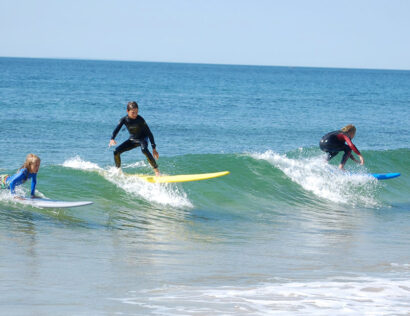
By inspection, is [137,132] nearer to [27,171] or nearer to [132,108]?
[132,108]

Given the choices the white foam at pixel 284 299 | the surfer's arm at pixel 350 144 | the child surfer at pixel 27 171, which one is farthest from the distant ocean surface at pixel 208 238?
the surfer's arm at pixel 350 144

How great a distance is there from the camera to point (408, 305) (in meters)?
6.57

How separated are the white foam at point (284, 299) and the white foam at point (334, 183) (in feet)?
24.0

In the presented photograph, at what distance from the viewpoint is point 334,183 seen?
15.2 m

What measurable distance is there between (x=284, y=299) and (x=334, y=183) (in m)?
8.84

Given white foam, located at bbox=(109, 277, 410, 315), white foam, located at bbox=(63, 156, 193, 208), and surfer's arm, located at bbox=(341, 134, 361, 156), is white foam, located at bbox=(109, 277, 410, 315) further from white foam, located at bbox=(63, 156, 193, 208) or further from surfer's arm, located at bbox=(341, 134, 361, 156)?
surfer's arm, located at bbox=(341, 134, 361, 156)

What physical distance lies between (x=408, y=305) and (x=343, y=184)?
345 inches

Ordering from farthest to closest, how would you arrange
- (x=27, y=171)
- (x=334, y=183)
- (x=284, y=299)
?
(x=334, y=183) → (x=27, y=171) → (x=284, y=299)

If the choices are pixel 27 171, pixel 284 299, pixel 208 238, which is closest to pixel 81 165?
pixel 27 171

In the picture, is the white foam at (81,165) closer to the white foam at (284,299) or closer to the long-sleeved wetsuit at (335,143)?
the long-sleeved wetsuit at (335,143)

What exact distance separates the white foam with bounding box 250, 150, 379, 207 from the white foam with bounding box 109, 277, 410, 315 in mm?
7304

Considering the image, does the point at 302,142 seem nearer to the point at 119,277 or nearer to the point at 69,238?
the point at 69,238

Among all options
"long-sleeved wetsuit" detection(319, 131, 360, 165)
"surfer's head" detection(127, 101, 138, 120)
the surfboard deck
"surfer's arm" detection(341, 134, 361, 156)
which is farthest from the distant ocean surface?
"surfer's head" detection(127, 101, 138, 120)

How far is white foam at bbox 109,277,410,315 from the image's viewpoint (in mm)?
6328
